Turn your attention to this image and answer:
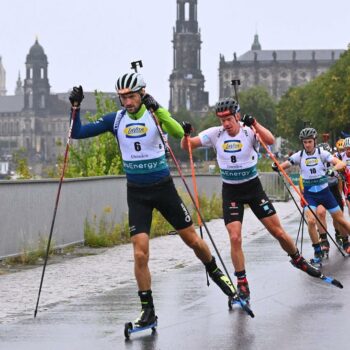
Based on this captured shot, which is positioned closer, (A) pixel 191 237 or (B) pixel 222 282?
(A) pixel 191 237

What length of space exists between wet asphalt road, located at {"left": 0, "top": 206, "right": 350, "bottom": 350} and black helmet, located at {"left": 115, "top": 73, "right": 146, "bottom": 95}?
6.14 feet

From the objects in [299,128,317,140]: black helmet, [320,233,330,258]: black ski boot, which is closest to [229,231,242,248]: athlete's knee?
[299,128,317,140]: black helmet

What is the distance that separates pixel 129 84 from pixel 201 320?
6.69 feet

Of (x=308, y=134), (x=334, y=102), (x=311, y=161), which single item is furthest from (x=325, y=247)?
(x=334, y=102)

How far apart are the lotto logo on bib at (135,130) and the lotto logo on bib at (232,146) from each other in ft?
6.67

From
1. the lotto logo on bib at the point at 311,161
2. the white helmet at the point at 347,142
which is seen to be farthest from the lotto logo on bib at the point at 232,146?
the white helmet at the point at 347,142

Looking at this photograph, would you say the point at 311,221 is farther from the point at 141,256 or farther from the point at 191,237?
the point at 141,256

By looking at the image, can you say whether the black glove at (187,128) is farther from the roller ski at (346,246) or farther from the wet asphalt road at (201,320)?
Answer: the roller ski at (346,246)

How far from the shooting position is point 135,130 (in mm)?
10797

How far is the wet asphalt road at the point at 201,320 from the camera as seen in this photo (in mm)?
9828

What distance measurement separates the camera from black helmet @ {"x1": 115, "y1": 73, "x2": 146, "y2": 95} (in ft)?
34.7

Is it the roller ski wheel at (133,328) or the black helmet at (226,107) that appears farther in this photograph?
the black helmet at (226,107)

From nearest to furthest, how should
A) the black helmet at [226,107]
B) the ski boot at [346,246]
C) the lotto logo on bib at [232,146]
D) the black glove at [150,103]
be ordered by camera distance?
the black glove at [150,103]
the black helmet at [226,107]
the lotto logo on bib at [232,146]
the ski boot at [346,246]

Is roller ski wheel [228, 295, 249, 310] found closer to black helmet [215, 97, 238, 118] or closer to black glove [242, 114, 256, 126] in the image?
black glove [242, 114, 256, 126]
